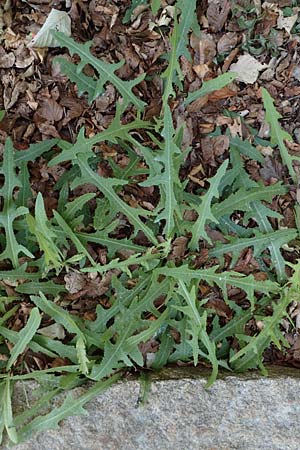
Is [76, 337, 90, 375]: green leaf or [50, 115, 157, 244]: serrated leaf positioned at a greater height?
[50, 115, 157, 244]: serrated leaf

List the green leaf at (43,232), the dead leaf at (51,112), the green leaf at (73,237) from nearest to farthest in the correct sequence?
the green leaf at (43,232)
the green leaf at (73,237)
the dead leaf at (51,112)

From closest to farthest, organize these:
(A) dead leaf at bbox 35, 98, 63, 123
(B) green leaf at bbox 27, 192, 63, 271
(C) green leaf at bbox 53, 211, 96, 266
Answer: (B) green leaf at bbox 27, 192, 63, 271
(C) green leaf at bbox 53, 211, 96, 266
(A) dead leaf at bbox 35, 98, 63, 123

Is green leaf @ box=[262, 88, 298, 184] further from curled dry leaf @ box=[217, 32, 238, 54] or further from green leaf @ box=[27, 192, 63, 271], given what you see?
green leaf @ box=[27, 192, 63, 271]

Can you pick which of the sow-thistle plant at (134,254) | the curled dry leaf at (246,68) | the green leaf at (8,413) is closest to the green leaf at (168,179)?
the sow-thistle plant at (134,254)

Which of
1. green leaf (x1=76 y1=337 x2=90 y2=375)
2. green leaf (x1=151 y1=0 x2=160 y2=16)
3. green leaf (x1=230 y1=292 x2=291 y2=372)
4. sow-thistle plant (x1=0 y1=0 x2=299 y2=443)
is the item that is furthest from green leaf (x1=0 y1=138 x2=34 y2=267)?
green leaf (x1=230 y1=292 x2=291 y2=372)

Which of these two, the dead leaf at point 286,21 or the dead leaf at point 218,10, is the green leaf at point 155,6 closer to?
the dead leaf at point 218,10

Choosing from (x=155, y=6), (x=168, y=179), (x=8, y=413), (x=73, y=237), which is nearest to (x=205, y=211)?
(x=168, y=179)

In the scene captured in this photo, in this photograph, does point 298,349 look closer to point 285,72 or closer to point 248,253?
point 248,253

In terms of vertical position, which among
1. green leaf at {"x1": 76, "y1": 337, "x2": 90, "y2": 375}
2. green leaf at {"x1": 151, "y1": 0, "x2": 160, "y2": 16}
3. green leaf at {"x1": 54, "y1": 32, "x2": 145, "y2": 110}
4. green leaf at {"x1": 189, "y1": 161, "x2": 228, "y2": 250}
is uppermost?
green leaf at {"x1": 151, "y1": 0, "x2": 160, "y2": 16}
